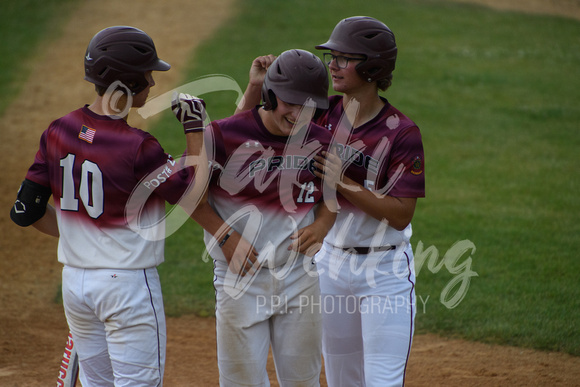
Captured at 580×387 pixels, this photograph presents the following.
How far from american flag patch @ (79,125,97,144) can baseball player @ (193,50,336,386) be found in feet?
1.77

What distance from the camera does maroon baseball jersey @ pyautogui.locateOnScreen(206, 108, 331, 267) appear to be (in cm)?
348

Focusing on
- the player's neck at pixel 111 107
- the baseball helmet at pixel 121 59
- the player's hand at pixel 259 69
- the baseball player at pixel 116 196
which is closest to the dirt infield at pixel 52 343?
the baseball player at pixel 116 196

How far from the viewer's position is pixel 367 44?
3.79 metres

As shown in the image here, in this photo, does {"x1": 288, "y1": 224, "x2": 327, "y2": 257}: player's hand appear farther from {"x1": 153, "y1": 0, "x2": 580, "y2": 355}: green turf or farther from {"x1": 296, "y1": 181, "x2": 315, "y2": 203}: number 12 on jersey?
{"x1": 153, "y1": 0, "x2": 580, "y2": 355}: green turf

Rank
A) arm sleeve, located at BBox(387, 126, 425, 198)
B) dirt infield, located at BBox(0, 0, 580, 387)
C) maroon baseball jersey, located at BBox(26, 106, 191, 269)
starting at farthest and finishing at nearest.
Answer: dirt infield, located at BBox(0, 0, 580, 387) < arm sleeve, located at BBox(387, 126, 425, 198) < maroon baseball jersey, located at BBox(26, 106, 191, 269)

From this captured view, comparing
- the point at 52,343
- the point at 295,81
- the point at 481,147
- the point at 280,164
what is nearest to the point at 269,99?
the point at 295,81

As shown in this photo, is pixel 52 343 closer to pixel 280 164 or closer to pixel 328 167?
pixel 280 164

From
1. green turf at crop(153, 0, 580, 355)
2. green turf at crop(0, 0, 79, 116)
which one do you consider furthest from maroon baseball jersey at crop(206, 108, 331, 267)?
green turf at crop(0, 0, 79, 116)

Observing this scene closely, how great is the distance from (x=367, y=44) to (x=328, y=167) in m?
0.77

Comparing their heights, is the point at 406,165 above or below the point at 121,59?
below

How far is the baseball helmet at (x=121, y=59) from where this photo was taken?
325 centimetres

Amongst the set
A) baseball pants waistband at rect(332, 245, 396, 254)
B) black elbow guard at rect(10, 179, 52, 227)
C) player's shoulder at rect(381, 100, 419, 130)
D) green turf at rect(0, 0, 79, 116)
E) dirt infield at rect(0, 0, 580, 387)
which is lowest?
dirt infield at rect(0, 0, 580, 387)

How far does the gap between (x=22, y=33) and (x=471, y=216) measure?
11953mm

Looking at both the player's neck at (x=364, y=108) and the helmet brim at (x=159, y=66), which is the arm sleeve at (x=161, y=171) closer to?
the helmet brim at (x=159, y=66)
